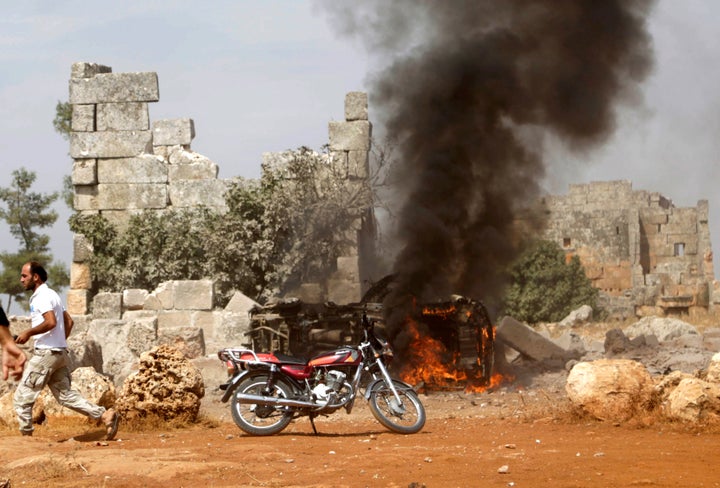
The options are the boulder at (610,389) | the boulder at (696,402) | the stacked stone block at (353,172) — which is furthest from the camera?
the stacked stone block at (353,172)

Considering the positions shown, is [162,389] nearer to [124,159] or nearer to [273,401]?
[273,401]

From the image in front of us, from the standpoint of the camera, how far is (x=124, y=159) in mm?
21188

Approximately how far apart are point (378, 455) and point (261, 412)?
2062mm

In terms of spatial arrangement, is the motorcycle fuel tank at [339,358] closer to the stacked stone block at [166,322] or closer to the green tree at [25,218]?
the stacked stone block at [166,322]

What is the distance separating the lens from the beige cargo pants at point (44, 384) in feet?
32.6

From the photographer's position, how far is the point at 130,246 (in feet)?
67.5

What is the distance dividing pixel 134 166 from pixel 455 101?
21.4 feet

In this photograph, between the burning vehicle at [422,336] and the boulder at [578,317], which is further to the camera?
the boulder at [578,317]

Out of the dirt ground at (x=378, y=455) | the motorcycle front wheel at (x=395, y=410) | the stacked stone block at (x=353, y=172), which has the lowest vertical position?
the dirt ground at (x=378, y=455)

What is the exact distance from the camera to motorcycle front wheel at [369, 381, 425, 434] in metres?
10.6

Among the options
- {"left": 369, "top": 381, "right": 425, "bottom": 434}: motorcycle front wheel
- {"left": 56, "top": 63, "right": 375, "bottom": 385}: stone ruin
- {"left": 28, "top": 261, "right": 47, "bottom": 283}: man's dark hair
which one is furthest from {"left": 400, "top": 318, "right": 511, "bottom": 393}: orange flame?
{"left": 28, "top": 261, "right": 47, "bottom": 283}: man's dark hair

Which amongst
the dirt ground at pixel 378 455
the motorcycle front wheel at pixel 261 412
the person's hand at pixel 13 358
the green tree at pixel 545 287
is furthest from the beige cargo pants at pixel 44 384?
the green tree at pixel 545 287

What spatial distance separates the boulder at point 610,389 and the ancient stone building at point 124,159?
1080 cm

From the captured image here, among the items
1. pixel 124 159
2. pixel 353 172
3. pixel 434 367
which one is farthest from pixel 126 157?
pixel 434 367
